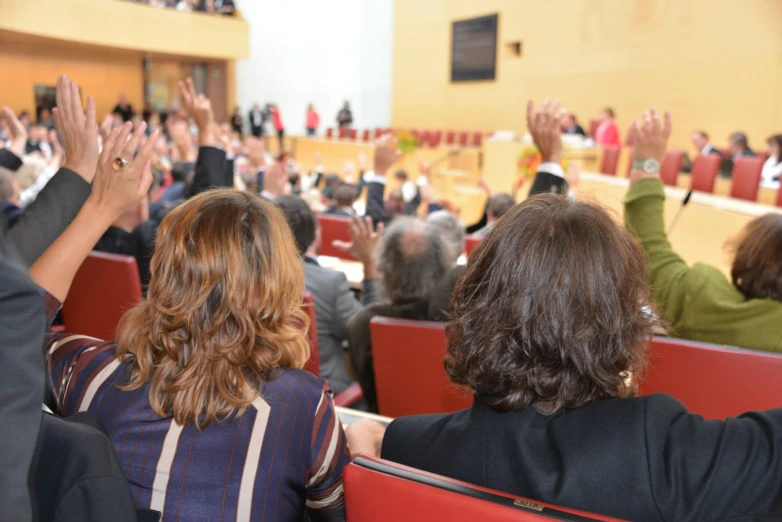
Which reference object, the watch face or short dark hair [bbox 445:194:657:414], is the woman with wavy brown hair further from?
the watch face

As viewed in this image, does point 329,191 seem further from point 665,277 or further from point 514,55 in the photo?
point 514,55

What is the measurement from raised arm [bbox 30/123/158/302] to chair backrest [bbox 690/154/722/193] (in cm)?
605

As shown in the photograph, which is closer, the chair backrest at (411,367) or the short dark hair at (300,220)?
the chair backrest at (411,367)

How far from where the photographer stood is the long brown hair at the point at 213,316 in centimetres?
107

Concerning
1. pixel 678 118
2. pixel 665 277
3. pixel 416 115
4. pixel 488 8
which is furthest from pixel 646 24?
pixel 665 277

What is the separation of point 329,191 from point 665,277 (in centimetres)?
498

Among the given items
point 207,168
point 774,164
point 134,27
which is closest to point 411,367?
point 207,168

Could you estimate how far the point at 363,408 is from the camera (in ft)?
7.90

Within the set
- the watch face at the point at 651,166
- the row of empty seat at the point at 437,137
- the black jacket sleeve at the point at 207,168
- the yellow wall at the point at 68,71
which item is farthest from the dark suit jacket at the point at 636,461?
the row of empty seat at the point at 437,137

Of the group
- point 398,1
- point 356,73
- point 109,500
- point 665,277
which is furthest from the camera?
point 356,73

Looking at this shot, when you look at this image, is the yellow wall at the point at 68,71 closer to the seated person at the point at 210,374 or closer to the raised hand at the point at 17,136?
the raised hand at the point at 17,136

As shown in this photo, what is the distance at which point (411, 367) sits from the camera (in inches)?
73.6

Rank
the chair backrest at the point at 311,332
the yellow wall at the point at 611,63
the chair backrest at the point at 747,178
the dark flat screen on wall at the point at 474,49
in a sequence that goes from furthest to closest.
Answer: the dark flat screen on wall at the point at 474,49
the yellow wall at the point at 611,63
the chair backrest at the point at 747,178
the chair backrest at the point at 311,332

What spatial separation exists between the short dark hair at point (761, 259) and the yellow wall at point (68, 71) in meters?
10.2
